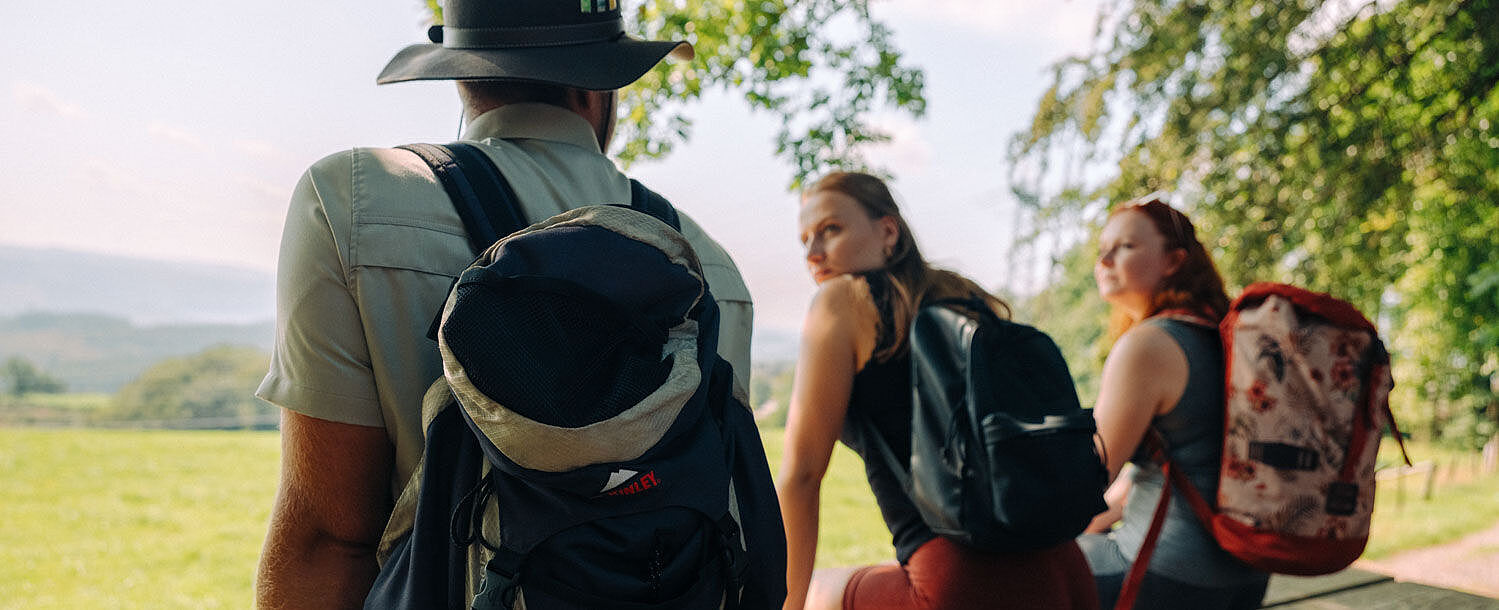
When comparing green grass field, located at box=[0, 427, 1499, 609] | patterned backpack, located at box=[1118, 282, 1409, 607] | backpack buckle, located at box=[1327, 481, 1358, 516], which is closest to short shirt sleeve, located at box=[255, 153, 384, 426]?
patterned backpack, located at box=[1118, 282, 1409, 607]

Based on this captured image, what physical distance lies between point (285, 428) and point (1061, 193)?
4.73m

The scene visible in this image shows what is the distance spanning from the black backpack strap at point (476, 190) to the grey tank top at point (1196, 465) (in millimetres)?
1718

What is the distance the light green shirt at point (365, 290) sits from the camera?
0.95 metres

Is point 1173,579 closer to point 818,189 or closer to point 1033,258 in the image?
point 818,189

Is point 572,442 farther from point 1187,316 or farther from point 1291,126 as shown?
point 1291,126

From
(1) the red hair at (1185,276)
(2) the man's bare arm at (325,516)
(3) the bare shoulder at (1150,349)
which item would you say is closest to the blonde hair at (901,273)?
(3) the bare shoulder at (1150,349)

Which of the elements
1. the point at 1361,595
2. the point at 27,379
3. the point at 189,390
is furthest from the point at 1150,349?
the point at 27,379

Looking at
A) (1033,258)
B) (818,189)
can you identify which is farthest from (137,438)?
(818,189)

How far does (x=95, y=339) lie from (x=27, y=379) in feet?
38.7

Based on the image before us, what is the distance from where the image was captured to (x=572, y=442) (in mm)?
840

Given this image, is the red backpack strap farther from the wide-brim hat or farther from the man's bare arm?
the man's bare arm

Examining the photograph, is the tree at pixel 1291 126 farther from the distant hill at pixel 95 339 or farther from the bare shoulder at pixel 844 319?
the distant hill at pixel 95 339

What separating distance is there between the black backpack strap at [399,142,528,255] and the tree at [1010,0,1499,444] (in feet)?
14.3

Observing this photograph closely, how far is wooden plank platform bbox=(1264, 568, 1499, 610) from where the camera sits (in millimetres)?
3189
